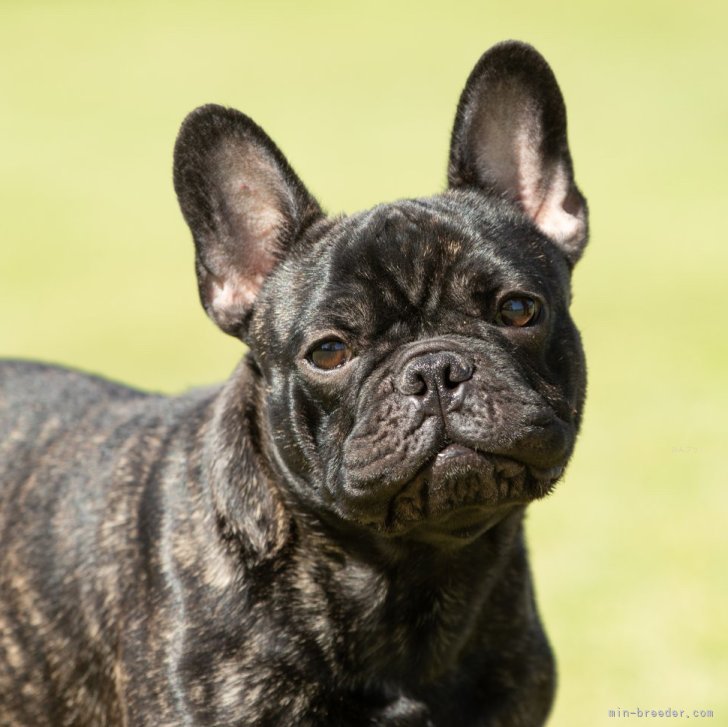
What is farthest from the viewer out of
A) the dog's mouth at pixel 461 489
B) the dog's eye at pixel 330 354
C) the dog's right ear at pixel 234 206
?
the dog's right ear at pixel 234 206

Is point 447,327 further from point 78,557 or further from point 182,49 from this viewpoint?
point 182,49

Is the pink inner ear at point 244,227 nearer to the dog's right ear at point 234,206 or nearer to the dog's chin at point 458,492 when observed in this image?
the dog's right ear at point 234,206

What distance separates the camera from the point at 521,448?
3.75 meters

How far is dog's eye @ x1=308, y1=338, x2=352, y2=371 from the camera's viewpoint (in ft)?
13.1

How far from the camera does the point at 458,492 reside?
3.76 meters

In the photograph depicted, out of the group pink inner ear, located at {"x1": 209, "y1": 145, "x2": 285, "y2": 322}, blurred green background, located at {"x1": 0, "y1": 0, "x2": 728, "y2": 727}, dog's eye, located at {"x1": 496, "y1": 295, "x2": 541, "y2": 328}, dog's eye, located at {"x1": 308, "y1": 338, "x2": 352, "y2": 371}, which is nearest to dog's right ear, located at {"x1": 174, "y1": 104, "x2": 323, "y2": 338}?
pink inner ear, located at {"x1": 209, "y1": 145, "x2": 285, "y2": 322}

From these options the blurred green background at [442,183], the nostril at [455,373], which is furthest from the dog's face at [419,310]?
the blurred green background at [442,183]

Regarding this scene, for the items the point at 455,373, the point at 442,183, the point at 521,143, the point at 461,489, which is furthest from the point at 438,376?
the point at 442,183

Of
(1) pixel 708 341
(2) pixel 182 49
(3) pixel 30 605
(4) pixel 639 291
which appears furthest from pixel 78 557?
(2) pixel 182 49

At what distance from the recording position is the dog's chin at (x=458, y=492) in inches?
147

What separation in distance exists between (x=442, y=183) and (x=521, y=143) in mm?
382

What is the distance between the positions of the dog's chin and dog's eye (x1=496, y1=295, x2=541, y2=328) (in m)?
0.41

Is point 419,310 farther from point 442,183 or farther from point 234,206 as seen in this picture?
point 442,183

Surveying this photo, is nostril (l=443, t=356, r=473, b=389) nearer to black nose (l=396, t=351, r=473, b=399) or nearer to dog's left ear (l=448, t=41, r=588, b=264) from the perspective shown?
black nose (l=396, t=351, r=473, b=399)
